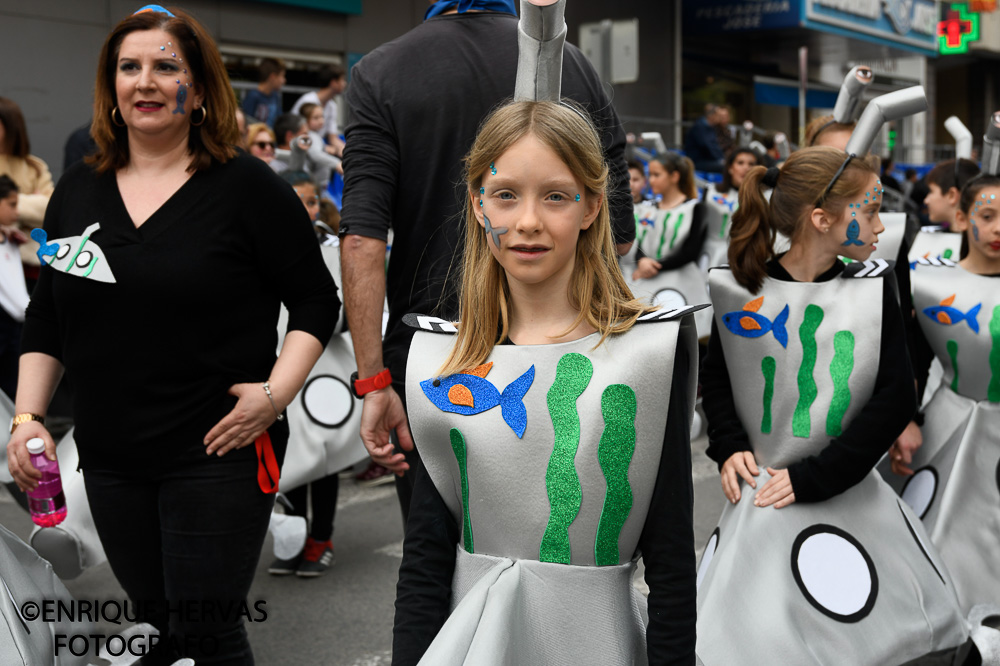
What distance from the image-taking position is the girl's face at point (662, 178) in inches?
355

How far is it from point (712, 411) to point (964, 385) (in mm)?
1221

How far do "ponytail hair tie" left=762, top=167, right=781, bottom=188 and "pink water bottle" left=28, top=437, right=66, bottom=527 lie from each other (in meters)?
2.35

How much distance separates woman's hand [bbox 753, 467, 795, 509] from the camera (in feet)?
10.7

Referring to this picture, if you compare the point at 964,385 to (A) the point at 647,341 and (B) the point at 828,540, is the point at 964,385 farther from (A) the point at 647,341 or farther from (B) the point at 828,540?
(A) the point at 647,341

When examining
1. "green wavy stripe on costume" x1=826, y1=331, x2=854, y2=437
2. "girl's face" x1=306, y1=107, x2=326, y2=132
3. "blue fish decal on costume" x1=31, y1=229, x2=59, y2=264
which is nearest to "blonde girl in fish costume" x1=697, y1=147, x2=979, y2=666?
"green wavy stripe on costume" x1=826, y1=331, x2=854, y2=437

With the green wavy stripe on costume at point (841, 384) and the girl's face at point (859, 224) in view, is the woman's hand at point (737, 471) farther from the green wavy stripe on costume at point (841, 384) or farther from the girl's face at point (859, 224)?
the girl's face at point (859, 224)

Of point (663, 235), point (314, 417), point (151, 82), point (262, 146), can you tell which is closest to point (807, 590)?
point (151, 82)

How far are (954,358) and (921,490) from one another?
0.52m

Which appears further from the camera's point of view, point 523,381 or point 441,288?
point 441,288

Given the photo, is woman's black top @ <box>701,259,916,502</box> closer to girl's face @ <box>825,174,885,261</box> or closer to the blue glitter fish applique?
girl's face @ <box>825,174,885,261</box>

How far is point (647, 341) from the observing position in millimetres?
2137

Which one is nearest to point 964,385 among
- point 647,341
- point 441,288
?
point 441,288

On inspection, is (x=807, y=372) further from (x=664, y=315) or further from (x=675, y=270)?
(x=675, y=270)

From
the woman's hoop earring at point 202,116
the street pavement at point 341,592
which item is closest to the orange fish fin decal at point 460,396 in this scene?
the woman's hoop earring at point 202,116
